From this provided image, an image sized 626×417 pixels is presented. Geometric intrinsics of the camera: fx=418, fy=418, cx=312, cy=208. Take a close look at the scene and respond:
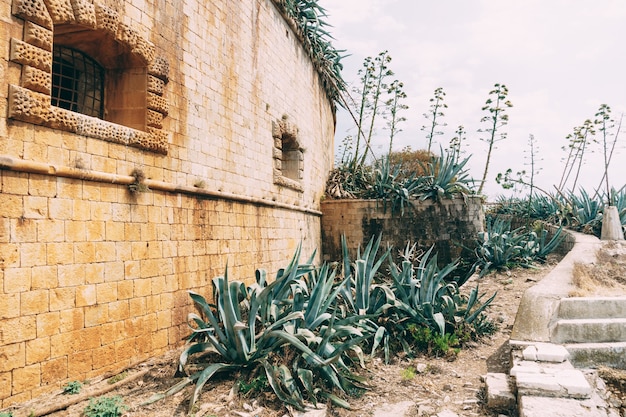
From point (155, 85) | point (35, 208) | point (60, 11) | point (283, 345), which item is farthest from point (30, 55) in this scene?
point (283, 345)

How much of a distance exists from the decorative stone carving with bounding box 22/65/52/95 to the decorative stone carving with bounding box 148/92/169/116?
3.60ft

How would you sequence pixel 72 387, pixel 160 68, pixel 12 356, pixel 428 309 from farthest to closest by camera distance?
pixel 428 309 → pixel 160 68 → pixel 72 387 → pixel 12 356

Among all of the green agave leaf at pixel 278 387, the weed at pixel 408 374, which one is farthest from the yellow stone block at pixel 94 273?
the weed at pixel 408 374

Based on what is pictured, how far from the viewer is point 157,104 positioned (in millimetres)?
4551

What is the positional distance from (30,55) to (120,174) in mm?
1215

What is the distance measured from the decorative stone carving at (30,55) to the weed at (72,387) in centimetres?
259

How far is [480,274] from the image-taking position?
24.8ft

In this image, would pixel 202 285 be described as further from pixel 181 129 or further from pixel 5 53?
pixel 5 53

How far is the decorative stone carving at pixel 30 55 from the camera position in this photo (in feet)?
10.6

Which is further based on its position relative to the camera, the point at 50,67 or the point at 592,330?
the point at 592,330

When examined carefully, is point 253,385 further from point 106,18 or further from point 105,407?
point 106,18

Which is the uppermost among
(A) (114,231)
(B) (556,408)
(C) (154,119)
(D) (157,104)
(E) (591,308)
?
(D) (157,104)

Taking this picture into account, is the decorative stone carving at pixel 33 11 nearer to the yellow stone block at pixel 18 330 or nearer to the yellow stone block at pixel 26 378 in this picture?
the yellow stone block at pixel 18 330

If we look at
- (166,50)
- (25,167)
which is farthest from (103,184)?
(166,50)
